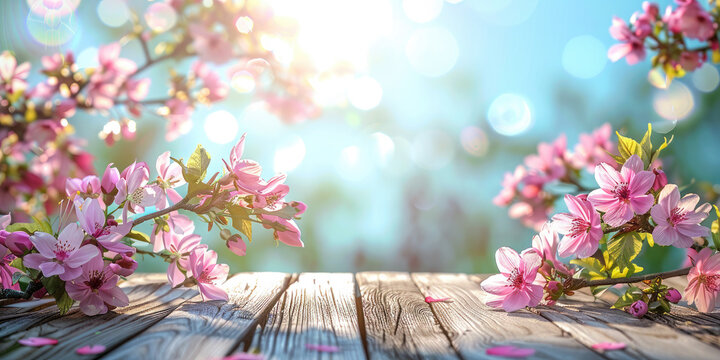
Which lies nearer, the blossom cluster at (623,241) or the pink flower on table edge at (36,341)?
the pink flower on table edge at (36,341)

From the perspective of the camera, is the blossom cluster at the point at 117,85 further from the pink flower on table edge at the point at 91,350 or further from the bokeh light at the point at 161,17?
the pink flower on table edge at the point at 91,350

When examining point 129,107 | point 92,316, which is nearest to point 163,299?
point 92,316

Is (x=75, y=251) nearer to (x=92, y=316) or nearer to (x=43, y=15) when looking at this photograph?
(x=92, y=316)

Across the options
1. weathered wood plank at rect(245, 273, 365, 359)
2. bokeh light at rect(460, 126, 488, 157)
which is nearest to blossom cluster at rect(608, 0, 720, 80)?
weathered wood plank at rect(245, 273, 365, 359)

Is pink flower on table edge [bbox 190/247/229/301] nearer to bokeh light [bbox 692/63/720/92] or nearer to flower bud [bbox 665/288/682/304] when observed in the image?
flower bud [bbox 665/288/682/304]

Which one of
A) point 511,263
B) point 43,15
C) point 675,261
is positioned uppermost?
point 43,15

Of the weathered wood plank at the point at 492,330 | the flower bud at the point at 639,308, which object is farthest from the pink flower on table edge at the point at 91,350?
the flower bud at the point at 639,308

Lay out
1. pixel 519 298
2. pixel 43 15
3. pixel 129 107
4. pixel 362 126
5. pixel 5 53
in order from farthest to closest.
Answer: pixel 362 126, pixel 43 15, pixel 129 107, pixel 5 53, pixel 519 298
